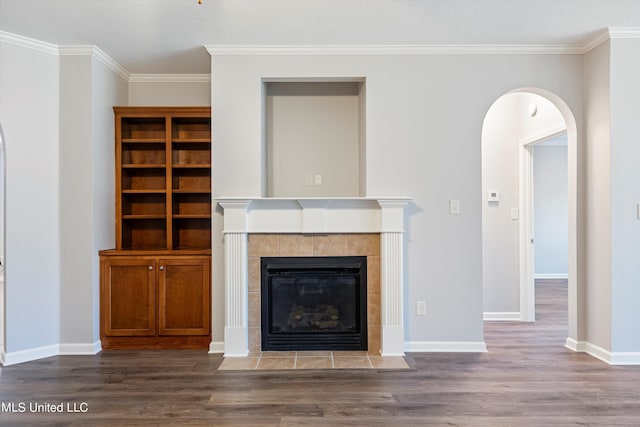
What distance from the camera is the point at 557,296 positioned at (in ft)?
22.0

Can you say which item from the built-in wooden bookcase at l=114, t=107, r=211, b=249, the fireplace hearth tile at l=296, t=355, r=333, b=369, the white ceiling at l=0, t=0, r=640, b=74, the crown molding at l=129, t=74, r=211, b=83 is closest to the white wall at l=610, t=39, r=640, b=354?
the white ceiling at l=0, t=0, r=640, b=74

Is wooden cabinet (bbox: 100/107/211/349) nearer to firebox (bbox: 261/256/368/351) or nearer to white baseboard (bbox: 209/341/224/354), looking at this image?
white baseboard (bbox: 209/341/224/354)

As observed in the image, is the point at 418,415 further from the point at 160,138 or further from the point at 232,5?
the point at 160,138

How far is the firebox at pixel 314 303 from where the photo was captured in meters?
3.89

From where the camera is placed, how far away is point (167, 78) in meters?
4.61

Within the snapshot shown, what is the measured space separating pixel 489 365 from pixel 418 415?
45.9 inches

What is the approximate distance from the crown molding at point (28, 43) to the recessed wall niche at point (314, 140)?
190cm

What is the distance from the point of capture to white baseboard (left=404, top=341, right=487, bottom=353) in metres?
3.88

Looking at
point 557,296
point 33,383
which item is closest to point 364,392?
point 33,383

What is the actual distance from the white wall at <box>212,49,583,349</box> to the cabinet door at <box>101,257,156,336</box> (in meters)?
0.71

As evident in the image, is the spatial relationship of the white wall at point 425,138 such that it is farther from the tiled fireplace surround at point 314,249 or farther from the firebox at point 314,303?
the firebox at point 314,303

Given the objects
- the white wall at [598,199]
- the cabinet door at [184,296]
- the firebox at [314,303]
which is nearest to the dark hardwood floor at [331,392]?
the cabinet door at [184,296]

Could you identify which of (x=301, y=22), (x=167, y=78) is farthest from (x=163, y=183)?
(x=301, y=22)

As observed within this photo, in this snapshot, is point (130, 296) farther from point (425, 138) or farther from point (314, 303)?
point (425, 138)
